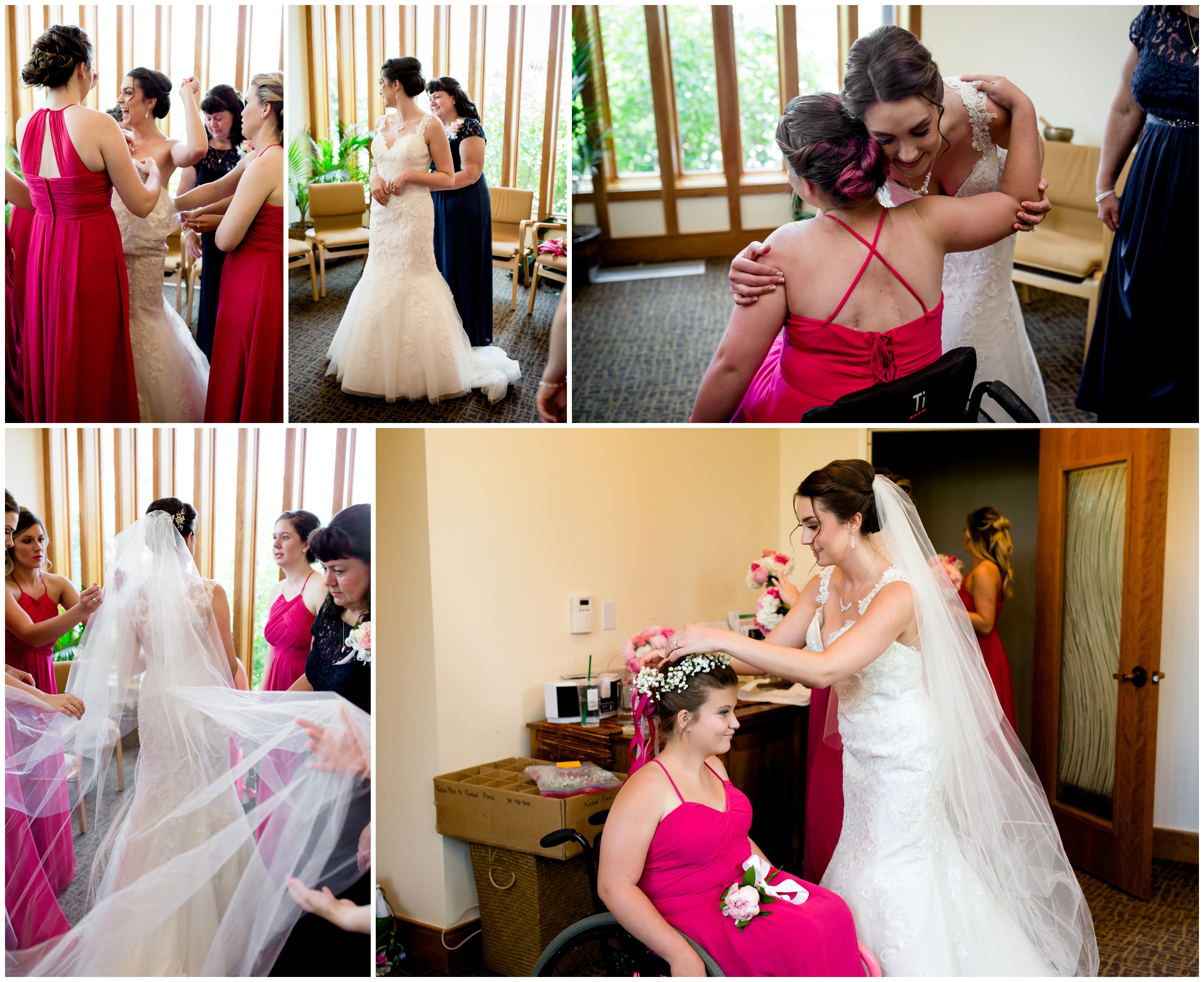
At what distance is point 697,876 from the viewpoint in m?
2.17

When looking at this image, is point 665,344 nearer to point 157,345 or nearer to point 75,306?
point 157,345

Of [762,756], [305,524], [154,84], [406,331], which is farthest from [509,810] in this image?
[154,84]

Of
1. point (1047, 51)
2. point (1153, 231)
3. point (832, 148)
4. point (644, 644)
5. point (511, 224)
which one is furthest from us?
point (1047, 51)

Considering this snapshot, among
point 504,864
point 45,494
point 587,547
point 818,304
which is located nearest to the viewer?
point 818,304

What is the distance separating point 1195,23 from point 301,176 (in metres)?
2.47

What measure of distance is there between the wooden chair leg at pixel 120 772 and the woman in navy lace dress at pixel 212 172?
3.58 ft

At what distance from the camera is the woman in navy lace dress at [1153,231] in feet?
8.39

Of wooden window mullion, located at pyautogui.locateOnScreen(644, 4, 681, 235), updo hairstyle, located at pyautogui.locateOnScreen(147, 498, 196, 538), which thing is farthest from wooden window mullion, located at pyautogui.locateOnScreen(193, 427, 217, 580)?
wooden window mullion, located at pyautogui.locateOnScreen(644, 4, 681, 235)

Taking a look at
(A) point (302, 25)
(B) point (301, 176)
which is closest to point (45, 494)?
(B) point (301, 176)

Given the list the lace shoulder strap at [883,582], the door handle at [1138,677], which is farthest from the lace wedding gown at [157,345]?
the door handle at [1138,677]

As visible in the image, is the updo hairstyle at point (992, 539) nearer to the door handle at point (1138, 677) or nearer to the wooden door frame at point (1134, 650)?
the wooden door frame at point (1134, 650)

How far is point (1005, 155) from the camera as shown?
7.47 feet

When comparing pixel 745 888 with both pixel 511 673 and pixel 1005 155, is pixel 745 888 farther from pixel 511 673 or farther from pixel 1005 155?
pixel 1005 155

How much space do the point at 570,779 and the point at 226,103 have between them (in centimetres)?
231
